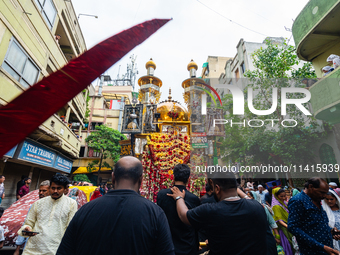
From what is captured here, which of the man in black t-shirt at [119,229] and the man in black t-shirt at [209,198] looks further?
the man in black t-shirt at [209,198]

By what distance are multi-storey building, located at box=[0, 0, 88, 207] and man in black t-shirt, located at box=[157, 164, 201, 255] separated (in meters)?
3.60

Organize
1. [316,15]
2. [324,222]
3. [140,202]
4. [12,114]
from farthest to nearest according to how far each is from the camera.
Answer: [316,15] < [324,222] < [140,202] < [12,114]

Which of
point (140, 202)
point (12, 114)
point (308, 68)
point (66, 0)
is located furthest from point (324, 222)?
point (66, 0)

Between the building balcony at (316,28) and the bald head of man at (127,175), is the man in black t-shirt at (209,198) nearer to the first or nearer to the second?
the bald head of man at (127,175)

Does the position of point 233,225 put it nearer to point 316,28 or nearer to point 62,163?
point 316,28

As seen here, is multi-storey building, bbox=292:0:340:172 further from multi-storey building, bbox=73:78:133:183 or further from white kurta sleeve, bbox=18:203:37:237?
multi-storey building, bbox=73:78:133:183

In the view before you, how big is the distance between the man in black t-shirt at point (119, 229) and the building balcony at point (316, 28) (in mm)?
11340

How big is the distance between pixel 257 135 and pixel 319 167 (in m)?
4.16

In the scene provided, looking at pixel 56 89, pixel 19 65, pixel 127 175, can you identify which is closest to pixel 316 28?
pixel 127 175

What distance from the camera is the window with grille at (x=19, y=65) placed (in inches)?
284

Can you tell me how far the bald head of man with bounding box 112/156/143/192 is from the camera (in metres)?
1.60

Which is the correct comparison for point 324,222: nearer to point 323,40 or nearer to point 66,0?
point 323,40

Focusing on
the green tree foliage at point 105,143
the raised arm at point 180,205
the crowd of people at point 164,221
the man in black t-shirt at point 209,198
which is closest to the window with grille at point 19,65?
the crowd of people at point 164,221

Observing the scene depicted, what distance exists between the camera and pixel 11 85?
286 inches
